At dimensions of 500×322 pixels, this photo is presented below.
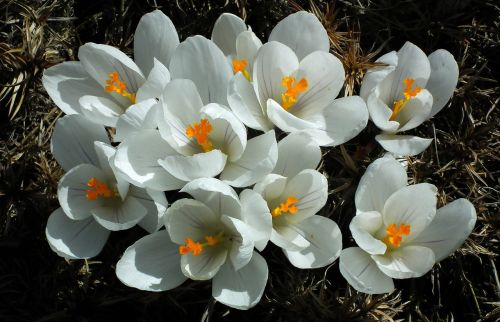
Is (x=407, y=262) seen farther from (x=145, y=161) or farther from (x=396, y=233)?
(x=145, y=161)

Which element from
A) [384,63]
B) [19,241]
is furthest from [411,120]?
[19,241]

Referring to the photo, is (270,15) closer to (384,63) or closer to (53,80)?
(384,63)

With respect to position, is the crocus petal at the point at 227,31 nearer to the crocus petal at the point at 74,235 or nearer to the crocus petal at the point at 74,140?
the crocus petal at the point at 74,140

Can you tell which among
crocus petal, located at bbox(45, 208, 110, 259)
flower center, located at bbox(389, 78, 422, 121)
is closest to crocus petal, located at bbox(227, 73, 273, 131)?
flower center, located at bbox(389, 78, 422, 121)

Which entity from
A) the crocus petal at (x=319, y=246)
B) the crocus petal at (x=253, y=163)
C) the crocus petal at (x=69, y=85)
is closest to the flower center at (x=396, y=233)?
the crocus petal at (x=319, y=246)

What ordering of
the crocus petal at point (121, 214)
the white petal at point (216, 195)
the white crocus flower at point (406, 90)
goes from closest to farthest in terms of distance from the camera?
the white petal at point (216, 195) → the crocus petal at point (121, 214) → the white crocus flower at point (406, 90)

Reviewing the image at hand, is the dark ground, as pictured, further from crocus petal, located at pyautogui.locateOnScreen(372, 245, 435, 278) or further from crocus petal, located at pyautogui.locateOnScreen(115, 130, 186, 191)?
crocus petal, located at pyautogui.locateOnScreen(115, 130, 186, 191)
